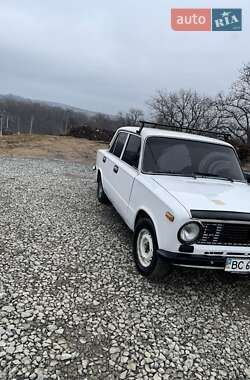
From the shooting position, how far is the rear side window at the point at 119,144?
589 cm

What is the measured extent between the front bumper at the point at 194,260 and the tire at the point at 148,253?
0.62 ft

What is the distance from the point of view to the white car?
11.1 ft

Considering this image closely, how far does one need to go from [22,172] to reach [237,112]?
1485 inches

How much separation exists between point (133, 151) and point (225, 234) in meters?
2.19

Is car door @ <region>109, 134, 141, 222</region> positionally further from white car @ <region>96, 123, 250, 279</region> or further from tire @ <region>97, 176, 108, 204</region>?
tire @ <region>97, 176, 108, 204</region>

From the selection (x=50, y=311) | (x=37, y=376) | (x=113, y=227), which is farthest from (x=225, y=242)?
(x=113, y=227)

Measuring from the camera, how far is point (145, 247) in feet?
13.4

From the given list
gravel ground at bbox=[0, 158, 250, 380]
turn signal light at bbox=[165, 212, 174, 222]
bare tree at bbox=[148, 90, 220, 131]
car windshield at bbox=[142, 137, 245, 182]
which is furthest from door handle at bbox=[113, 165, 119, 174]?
bare tree at bbox=[148, 90, 220, 131]

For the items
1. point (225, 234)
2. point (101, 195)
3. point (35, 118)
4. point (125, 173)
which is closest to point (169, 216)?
point (225, 234)

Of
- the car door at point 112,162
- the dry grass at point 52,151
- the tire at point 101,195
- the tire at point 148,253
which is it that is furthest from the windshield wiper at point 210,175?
the dry grass at point 52,151

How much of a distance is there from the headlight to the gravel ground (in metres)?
0.76

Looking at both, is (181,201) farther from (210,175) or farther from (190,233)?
(210,175)

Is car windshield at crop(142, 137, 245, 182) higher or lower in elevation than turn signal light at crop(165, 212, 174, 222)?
higher

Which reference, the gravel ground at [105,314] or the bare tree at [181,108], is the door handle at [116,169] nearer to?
the gravel ground at [105,314]
